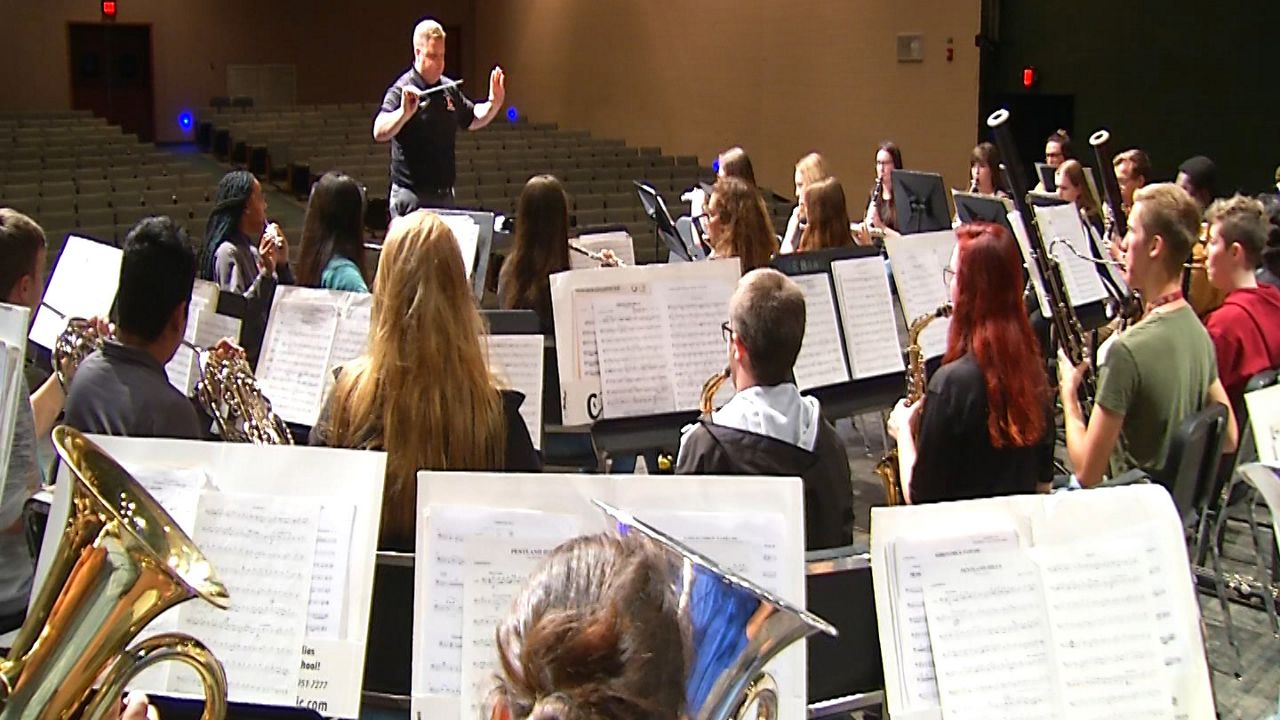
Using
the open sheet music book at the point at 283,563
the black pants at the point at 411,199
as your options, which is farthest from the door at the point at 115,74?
the open sheet music book at the point at 283,563

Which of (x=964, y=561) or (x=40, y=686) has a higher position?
(x=964, y=561)

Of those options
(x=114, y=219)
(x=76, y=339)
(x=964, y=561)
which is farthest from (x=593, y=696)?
(x=114, y=219)

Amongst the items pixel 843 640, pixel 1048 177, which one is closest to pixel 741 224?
pixel 843 640

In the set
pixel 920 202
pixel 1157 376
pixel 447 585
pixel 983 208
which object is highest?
pixel 920 202

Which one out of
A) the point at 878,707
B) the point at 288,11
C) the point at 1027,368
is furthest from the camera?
the point at 288,11

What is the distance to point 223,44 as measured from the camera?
61.5 feet

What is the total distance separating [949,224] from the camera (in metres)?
6.26

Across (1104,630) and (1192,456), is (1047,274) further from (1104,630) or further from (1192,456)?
(1104,630)

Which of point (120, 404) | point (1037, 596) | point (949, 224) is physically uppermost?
point (949, 224)

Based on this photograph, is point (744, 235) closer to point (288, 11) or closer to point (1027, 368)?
point (1027, 368)

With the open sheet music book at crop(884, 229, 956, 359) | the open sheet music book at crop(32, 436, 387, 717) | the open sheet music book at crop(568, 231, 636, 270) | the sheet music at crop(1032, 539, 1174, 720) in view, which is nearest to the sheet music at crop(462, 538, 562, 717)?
the open sheet music book at crop(32, 436, 387, 717)

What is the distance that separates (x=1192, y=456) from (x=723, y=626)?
2.48 meters

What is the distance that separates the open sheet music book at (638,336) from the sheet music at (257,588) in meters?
1.75

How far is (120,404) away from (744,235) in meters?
2.70
